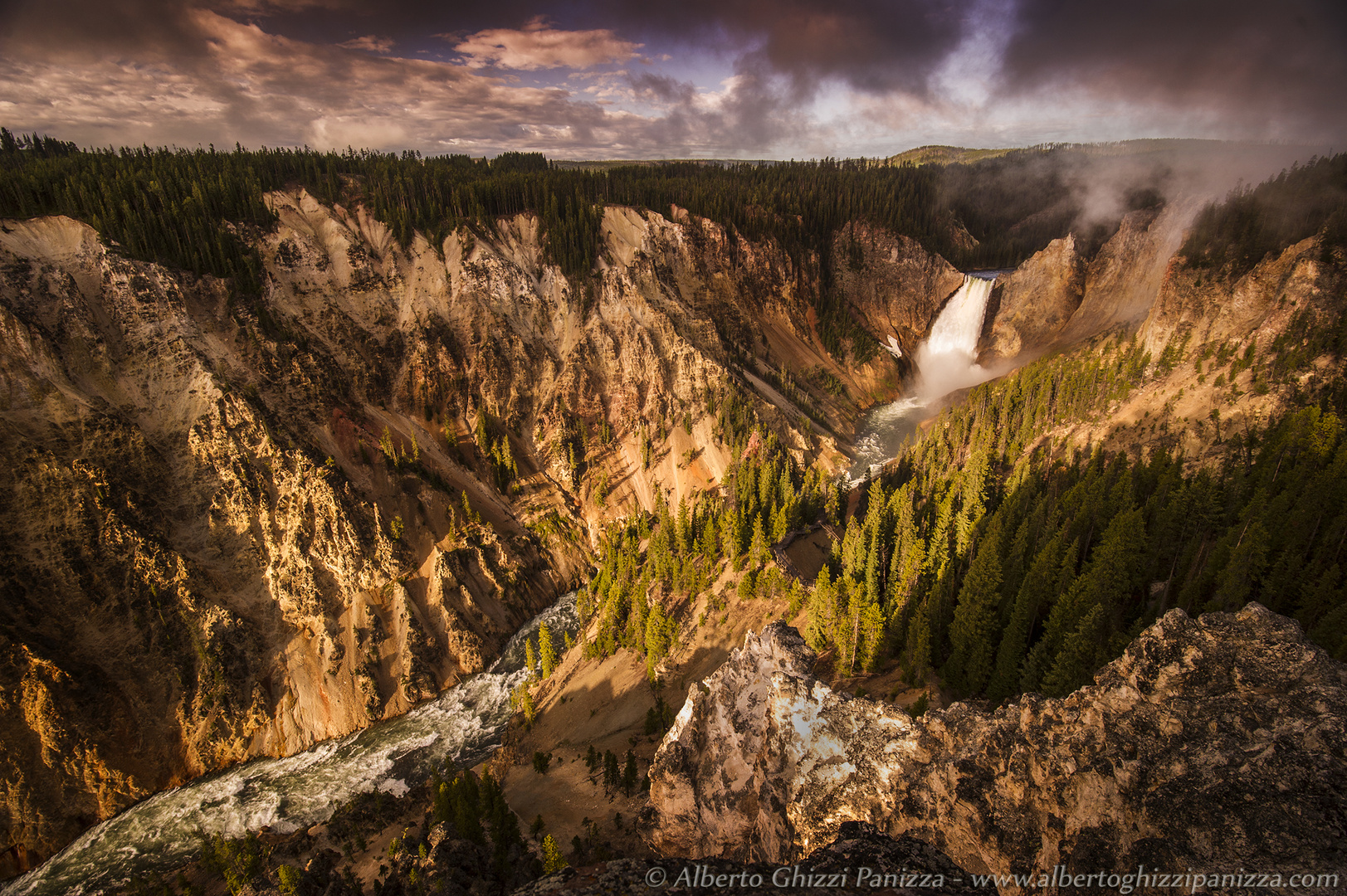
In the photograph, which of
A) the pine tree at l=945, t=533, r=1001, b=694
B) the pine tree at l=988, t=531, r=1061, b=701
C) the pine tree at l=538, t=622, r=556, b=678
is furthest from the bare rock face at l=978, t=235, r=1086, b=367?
the pine tree at l=538, t=622, r=556, b=678

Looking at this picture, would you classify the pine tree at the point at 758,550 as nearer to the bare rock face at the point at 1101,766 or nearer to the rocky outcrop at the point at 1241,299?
the bare rock face at the point at 1101,766

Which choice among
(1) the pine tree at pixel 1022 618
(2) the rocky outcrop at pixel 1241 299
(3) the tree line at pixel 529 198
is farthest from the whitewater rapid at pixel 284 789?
(2) the rocky outcrop at pixel 1241 299

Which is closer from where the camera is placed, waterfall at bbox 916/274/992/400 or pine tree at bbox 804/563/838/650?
pine tree at bbox 804/563/838/650

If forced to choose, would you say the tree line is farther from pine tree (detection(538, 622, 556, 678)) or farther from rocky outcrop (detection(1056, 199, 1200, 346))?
pine tree (detection(538, 622, 556, 678))

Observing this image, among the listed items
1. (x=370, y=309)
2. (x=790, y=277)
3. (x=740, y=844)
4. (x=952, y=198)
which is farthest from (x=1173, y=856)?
(x=952, y=198)

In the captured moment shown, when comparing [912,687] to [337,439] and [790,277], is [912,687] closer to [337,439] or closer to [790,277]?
[337,439]

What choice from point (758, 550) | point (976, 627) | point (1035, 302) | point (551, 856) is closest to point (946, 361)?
point (1035, 302)

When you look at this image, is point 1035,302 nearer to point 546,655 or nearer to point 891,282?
point 891,282
